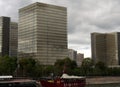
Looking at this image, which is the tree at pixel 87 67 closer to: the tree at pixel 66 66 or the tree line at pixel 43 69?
the tree line at pixel 43 69

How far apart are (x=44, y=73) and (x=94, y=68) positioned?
32420 millimetres

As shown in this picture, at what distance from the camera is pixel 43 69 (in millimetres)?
168875

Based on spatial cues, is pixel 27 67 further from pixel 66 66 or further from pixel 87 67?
pixel 87 67

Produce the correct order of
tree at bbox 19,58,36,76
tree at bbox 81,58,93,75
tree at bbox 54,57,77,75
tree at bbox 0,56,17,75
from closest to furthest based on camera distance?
1. tree at bbox 0,56,17,75
2. tree at bbox 19,58,36,76
3. tree at bbox 54,57,77,75
4. tree at bbox 81,58,93,75

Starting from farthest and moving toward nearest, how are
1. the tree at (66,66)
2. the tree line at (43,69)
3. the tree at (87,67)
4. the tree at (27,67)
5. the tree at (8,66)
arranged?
the tree at (87,67), the tree at (66,66), the tree at (27,67), the tree line at (43,69), the tree at (8,66)

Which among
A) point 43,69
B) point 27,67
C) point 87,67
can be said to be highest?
point 27,67

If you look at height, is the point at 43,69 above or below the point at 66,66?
below

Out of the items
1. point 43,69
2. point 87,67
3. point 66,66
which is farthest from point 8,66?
point 87,67

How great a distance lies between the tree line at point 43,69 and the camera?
15175 centimetres

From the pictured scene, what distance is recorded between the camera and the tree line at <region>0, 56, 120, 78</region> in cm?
15175

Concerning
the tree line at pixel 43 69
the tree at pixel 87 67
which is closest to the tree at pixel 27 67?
the tree line at pixel 43 69

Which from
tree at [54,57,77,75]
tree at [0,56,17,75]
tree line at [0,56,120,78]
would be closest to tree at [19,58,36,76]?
tree line at [0,56,120,78]

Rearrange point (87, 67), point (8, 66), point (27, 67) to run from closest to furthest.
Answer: point (8, 66), point (27, 67), point (87, 67)

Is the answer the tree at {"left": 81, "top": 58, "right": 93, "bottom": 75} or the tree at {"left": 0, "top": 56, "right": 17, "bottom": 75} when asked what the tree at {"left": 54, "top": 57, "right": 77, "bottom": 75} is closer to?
the tree at {"left": 81, "top": 58, "right": 93, "bottom": 75}
